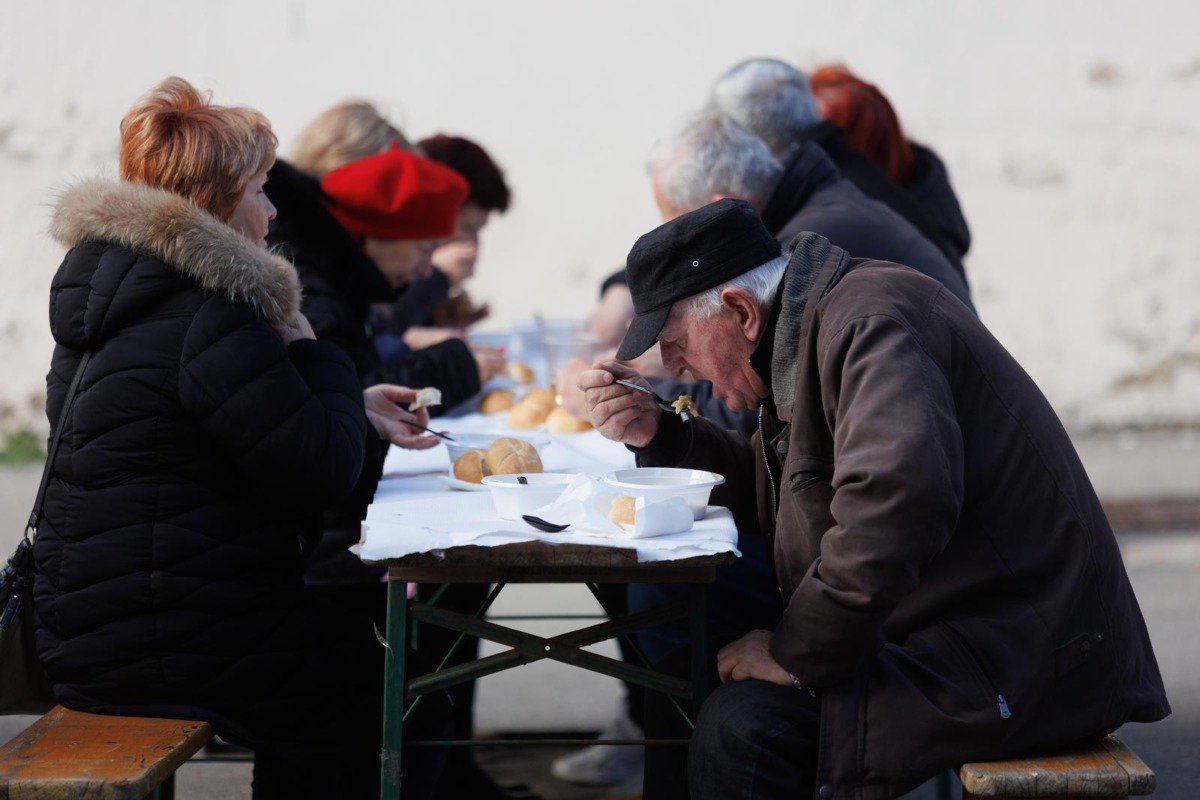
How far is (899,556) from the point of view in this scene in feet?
6.05

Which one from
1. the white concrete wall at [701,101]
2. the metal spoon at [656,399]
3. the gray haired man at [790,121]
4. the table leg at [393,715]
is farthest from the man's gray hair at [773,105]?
the white concrete wall at [701,101]

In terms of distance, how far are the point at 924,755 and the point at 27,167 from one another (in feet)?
23.0

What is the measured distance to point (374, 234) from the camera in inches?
145

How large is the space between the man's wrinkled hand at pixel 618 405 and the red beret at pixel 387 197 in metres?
1.26

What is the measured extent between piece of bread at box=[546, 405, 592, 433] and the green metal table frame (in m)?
1.03

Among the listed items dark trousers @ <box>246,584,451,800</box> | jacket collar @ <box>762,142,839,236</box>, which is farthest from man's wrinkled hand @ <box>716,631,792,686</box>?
jacket collar @ <box>762,142,839,236</box>

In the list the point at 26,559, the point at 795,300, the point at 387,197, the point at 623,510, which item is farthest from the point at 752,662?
the point at 387,197

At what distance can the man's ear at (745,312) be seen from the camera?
2197 mm

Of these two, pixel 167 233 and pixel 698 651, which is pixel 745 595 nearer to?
pixel 698 651

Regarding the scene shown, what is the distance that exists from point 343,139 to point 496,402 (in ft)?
2.97

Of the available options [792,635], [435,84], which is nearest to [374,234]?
[792,635]

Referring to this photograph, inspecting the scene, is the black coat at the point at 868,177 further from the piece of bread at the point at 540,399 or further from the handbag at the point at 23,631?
the handbag at the point at 23,631

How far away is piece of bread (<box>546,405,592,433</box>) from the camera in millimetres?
3391

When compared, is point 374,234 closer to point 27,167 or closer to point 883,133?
point 883,133
